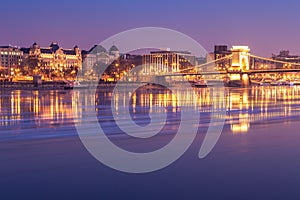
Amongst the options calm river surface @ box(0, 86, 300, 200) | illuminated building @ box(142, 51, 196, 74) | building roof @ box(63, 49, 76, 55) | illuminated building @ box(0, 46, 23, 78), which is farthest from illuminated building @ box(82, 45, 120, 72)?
calm river surface @ box(0, 86, 300, 200)

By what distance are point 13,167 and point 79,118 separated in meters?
7.79

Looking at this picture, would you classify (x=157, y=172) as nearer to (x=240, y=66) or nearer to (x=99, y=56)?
(x=240, y=66)

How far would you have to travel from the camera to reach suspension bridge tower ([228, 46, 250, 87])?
68.0 metres

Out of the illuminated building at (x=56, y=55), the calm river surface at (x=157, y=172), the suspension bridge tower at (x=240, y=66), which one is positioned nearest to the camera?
the calm river surface at (x=157, y=172)

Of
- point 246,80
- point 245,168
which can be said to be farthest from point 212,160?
point 246,80

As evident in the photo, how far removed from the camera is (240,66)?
74.6m

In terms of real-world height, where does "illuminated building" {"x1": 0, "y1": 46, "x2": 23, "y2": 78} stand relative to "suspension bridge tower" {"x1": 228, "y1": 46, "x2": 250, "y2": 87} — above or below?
above

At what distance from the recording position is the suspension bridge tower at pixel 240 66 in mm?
67994

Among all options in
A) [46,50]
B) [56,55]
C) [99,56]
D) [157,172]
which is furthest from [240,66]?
[157,172]

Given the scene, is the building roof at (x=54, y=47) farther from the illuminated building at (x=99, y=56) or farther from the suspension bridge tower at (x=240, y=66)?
the suspension bridge tower at (x=240, y=66)

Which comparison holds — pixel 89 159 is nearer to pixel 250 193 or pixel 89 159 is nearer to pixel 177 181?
pixel 177 181

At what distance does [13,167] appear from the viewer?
6.43m

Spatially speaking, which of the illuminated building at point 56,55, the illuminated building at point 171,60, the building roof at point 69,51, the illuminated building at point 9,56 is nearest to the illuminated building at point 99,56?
the illuminated building at point 56,55

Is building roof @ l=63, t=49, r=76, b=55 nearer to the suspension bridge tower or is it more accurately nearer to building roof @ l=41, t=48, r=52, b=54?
building roof @ l=41, t=48, r=52, b=54
